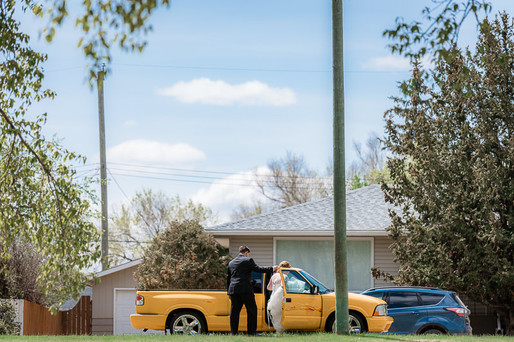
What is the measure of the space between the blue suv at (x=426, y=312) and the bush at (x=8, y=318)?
1089 centimetres

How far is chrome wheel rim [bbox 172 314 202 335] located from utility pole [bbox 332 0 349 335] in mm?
3116

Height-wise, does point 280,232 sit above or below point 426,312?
above

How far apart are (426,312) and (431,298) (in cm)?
38

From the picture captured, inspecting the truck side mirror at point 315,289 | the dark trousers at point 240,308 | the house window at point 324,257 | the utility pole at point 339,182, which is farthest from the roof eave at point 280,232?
the utility pole at point 339,182

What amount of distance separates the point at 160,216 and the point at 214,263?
29.1 metres

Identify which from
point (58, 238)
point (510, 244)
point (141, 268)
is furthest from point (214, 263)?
point (58, 238)

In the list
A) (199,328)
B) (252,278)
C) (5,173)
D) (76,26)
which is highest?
(76,26)

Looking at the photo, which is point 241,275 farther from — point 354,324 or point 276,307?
point 354,324

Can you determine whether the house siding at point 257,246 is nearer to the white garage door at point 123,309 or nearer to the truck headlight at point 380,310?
the white garage door at point 123,309

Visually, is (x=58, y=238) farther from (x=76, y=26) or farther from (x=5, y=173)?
(x=76, y=26)

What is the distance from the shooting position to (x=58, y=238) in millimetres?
11336

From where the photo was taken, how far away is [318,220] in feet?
76.4

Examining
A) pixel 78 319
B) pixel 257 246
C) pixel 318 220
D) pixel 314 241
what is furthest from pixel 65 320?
pixel 318 220

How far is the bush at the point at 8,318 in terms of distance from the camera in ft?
70.9
